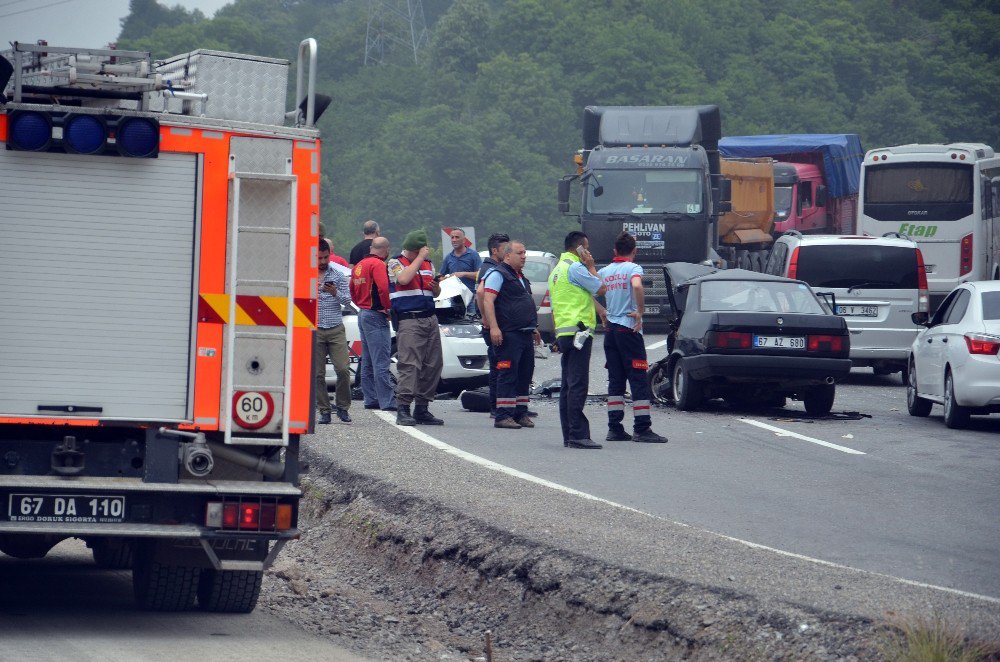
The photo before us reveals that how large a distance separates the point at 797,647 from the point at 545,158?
80308 millimetres

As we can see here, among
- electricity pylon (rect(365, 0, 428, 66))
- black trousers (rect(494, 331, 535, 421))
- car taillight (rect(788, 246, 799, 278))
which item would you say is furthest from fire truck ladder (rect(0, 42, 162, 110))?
electricity pylon (rect(365, 0, 428, 66))

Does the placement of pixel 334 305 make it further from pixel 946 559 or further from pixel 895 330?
pixel 895 330

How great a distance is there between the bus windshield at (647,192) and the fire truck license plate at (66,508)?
23112 mm

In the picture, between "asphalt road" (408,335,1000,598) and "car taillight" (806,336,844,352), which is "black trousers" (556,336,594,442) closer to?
"asphalt road" (408,335,1000,598)

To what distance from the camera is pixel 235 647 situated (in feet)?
24.0

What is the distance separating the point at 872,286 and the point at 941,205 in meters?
11.7

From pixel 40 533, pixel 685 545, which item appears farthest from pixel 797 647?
pixel 40 533

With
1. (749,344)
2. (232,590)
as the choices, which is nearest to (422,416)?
(749,344)

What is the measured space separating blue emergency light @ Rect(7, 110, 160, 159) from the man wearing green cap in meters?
6.78

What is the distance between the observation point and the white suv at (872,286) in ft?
67.9

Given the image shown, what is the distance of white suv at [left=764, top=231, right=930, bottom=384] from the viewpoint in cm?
2069

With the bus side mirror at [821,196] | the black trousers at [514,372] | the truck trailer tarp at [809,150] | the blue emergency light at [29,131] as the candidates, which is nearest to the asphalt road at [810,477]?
the black trousers at [514,372]

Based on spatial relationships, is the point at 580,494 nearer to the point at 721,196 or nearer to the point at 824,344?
the point at 824,344

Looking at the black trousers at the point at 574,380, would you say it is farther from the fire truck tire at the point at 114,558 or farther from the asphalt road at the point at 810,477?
the fire truck tire at the point at 114,558
